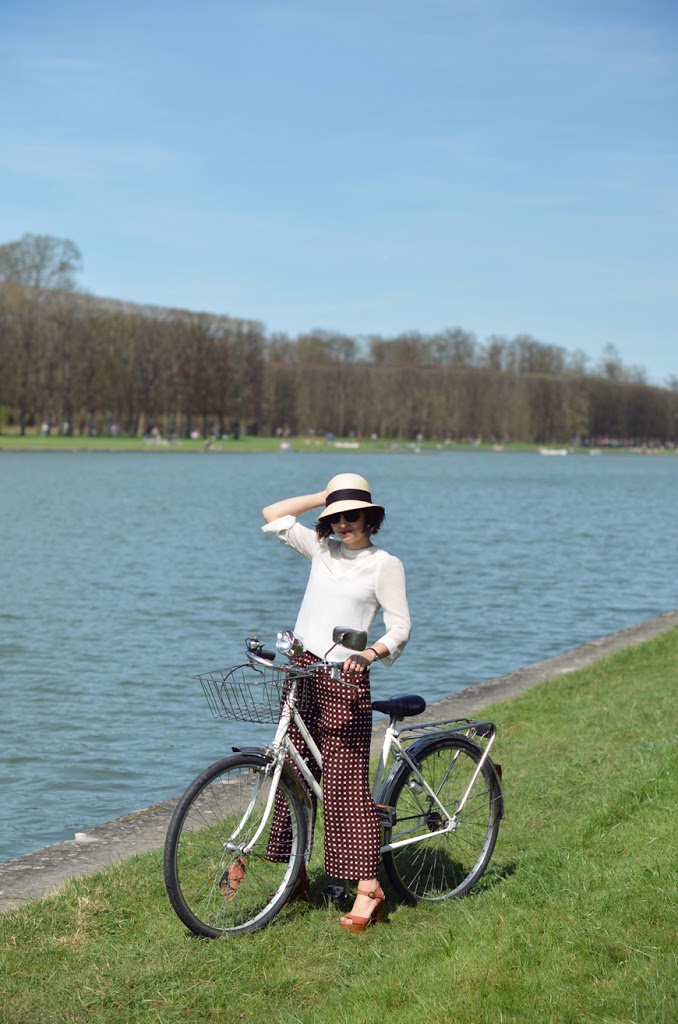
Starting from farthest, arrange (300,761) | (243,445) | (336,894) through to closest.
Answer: (243,445), (336,894), (300,761)

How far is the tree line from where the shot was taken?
91.9 m

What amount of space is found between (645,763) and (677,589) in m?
16.1

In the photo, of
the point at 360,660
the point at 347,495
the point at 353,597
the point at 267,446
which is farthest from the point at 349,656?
the point at 267,446

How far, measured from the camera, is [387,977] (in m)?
4.48

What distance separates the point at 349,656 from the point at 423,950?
110 centimetres

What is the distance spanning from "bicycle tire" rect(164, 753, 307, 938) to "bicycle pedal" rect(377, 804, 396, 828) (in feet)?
1.00

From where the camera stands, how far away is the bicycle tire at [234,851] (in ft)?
16.2

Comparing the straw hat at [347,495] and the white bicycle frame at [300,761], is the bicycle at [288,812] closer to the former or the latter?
the white bicycle frame at [300,761]

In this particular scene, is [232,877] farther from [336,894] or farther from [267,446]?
[267,446]

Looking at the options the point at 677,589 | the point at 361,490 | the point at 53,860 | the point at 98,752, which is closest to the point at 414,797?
the point at 361,490

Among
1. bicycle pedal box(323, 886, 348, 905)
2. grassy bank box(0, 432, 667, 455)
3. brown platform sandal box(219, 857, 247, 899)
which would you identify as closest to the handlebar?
brown platform sandal box(219, 857, 247, 899)

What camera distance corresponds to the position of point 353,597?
5094 millimetres

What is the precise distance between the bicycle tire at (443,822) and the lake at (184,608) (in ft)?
9.62

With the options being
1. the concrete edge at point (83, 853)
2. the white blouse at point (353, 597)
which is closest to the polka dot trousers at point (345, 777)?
the white blouse at point (353, 597)
